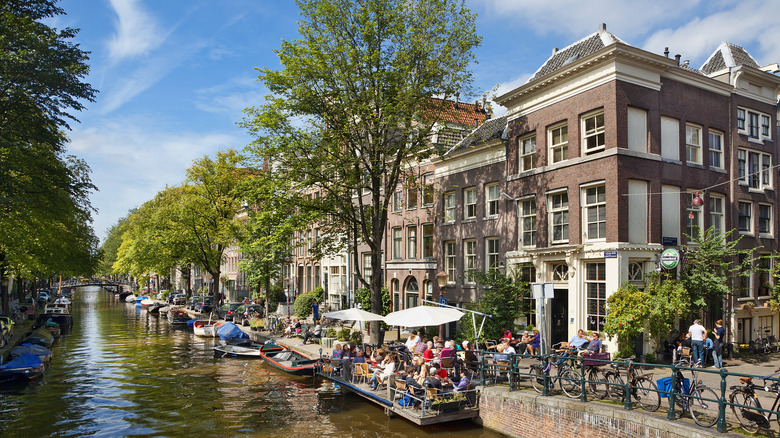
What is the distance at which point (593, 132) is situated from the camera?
23.0 metres

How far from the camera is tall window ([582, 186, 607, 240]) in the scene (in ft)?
73.4

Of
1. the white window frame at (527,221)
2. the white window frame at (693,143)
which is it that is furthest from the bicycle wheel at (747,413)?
the white window frame at (693,143)

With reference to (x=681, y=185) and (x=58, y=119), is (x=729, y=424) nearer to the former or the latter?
(x=681, y=185)

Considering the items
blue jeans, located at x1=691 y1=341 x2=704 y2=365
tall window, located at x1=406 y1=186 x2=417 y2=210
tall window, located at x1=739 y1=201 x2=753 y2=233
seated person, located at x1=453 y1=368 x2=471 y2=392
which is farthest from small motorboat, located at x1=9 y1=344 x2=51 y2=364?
tall window, located at x1=739 y1=201 x2=753 y2=233

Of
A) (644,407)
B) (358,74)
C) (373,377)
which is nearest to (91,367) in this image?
(373,377)

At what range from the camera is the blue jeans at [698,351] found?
20.0m

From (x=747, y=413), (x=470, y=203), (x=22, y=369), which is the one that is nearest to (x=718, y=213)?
(x=470, y=203)

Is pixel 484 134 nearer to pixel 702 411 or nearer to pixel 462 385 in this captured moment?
pixel 462 385

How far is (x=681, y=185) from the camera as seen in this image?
23797 mm

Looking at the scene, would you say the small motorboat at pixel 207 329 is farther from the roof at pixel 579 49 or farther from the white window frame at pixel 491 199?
the roof at pixel 579 49

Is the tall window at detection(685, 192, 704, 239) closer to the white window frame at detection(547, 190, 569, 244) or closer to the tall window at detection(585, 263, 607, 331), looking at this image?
the tall window at detection(585, 263, 607, 331)

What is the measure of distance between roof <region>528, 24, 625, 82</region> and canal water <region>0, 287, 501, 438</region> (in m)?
17.1

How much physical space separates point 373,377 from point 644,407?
9.49m

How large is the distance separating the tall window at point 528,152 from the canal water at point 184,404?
45.2 ft
